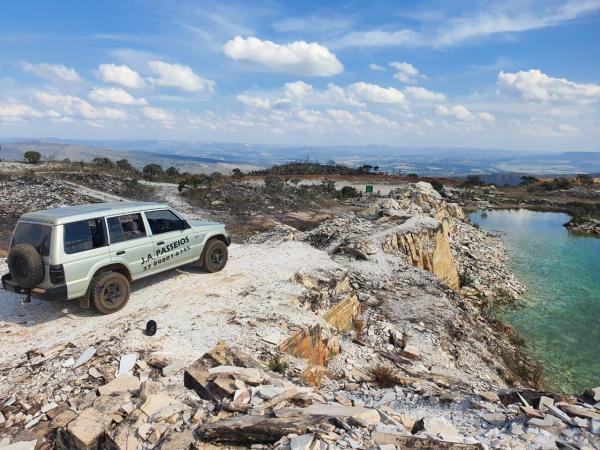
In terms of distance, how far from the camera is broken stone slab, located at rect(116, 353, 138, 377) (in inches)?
261

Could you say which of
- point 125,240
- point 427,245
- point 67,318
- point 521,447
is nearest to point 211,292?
point 125,240

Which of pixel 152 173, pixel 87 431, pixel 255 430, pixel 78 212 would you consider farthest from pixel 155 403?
pixel 152 173

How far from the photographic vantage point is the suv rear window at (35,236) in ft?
25.4

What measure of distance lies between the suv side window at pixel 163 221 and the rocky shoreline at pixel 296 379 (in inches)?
63.0

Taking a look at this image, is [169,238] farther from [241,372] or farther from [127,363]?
[241,372]

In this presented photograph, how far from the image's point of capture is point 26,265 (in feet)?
25.0

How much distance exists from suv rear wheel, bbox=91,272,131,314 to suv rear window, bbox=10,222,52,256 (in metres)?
1.17

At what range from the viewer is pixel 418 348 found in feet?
36.2

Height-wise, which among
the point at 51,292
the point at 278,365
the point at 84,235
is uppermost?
the point at 84,235

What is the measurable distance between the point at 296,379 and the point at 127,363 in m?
2.89

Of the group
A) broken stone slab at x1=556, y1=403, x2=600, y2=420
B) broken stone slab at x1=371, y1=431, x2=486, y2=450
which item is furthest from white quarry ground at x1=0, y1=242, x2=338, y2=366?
broken stone slab at x1=556, y1=403, x2=600, y2=420

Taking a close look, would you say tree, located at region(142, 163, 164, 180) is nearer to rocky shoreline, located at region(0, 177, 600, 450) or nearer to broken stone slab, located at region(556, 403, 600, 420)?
rocky shoreline, located at region(0, 177, 600, 450)

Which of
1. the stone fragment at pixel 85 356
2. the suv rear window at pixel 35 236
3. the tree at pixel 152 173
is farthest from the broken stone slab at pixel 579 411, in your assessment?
the tree at pixel 152 173

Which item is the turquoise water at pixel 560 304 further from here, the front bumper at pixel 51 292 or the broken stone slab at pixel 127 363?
the front bumper at pixel 51 292
